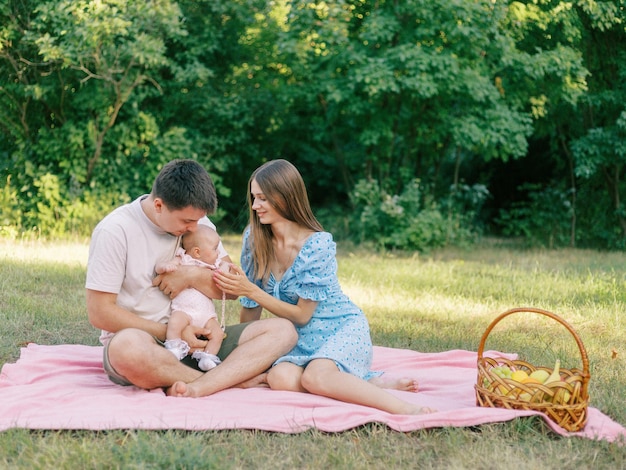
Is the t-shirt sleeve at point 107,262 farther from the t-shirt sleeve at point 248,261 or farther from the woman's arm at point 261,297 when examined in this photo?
the t-shirt sleeve at point 248,261

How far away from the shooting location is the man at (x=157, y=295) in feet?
12.2

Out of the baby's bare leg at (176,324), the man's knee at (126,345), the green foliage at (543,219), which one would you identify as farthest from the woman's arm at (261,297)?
the green foliage at (543,219)

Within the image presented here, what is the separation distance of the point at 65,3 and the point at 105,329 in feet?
22.6

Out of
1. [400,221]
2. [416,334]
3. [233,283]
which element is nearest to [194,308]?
[233,283]

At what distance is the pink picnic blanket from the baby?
0.76 ft

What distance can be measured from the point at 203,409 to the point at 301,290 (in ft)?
2.73

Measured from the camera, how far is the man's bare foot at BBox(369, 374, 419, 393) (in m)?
4.20

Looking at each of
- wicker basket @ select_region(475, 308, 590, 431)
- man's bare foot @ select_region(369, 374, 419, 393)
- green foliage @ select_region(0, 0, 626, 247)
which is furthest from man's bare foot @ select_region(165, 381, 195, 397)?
green foliage @ select_region(0, 0, 626, 247)

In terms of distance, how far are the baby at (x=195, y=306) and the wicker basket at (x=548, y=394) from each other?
137 centimetres

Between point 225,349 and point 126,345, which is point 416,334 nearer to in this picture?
point 225,349

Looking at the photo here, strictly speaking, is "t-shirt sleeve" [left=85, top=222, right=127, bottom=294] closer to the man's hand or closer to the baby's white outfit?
the man's hand

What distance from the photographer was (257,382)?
4109mm

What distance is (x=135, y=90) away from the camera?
11.4 meters

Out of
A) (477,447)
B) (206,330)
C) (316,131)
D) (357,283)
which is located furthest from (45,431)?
(316,131)
